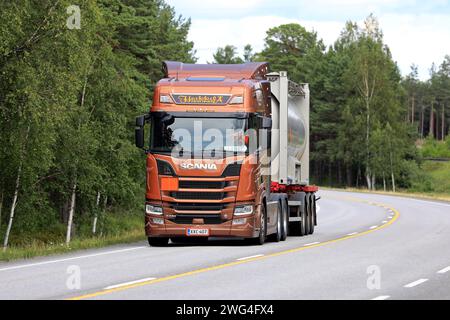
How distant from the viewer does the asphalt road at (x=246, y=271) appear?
12445 millimetres

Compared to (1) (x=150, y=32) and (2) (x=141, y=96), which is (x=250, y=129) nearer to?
(2) (x=141, y=96)

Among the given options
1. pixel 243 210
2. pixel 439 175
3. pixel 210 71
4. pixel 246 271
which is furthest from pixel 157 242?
pixel 439 175

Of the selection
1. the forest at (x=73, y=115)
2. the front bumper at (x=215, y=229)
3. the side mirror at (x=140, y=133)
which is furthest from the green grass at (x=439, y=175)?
the side mirror at (x=140, y=133)

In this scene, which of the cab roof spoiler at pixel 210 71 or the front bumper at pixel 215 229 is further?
the cab roof spoiler at pixel 210 71

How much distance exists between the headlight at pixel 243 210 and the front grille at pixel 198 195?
0.43m

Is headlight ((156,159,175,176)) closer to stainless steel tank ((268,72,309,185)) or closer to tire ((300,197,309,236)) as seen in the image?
stainless steel tank ((268,72,309,185))

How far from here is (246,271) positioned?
15320 mm

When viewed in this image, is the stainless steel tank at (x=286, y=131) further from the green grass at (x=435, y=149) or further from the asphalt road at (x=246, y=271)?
the green grass at (x=435, y=149)

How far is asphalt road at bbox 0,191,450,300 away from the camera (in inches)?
490

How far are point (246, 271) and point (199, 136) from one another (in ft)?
20.0

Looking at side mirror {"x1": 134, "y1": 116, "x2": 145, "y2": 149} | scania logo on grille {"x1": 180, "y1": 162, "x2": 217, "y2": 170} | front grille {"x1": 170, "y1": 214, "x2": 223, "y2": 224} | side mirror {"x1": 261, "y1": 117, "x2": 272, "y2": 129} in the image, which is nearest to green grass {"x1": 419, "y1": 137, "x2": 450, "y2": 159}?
side mirror {"x1": 261, "y1": 117, "x2": 272, "y2": 129}

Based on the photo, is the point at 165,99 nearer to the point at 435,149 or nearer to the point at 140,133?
the point at 140,133

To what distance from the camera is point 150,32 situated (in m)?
51.9
